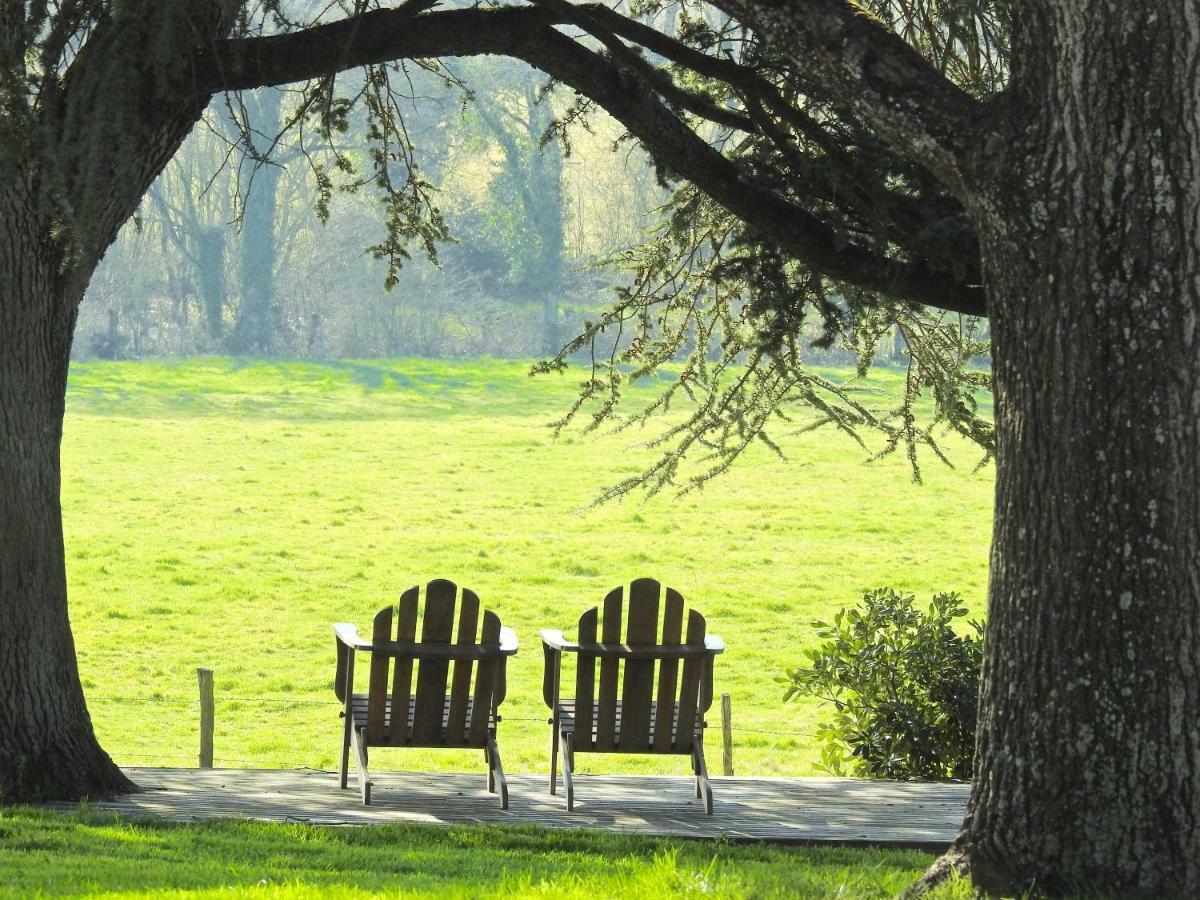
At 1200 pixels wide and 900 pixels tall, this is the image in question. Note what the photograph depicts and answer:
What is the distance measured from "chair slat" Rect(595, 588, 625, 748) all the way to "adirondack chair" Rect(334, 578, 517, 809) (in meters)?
0.46

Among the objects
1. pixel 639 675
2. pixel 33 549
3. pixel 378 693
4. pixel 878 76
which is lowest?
pixel 378 693

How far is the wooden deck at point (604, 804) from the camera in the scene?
6.38 metres

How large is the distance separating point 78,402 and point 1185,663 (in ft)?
104

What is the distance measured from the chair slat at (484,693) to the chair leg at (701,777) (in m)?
0.98

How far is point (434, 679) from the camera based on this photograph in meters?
7.05

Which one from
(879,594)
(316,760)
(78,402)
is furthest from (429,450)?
(879,594)

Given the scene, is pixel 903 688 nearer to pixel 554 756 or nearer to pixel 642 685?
pixel 642 685

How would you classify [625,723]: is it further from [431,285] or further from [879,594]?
[431,285]

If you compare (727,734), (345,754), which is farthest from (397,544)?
(345,754)

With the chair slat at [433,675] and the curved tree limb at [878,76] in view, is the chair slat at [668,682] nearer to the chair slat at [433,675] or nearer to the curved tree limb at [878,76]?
the chair slat at [433,675]

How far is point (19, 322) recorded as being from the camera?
6.66 meters

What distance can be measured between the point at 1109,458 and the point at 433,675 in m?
3.78

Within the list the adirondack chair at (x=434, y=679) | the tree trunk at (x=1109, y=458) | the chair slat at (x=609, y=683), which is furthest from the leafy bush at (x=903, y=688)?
the tree trunk at (x=1109, y=458)

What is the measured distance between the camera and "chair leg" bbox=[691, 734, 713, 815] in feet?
22.3
